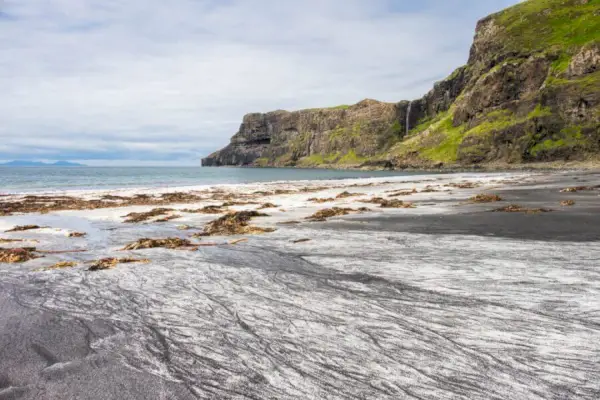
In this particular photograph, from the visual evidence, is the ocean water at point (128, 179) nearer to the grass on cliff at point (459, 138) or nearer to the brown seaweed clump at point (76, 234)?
the grass on cliff at point (459, 138)

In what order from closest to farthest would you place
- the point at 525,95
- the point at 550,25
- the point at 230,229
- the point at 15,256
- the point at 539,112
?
the point at 15,256 → the point at 230,229 → the point at 539,112 → the point at 525,95 → the point at 550,25

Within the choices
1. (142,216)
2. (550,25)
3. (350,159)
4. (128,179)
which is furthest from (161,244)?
(350,159)

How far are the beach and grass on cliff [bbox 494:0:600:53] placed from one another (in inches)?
4901

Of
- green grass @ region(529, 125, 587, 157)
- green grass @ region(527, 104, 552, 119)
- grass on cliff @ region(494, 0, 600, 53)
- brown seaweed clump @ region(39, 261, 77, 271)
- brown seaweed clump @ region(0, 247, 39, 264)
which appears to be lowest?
brown seaweed clump @ region(39, 261, 77, 271)

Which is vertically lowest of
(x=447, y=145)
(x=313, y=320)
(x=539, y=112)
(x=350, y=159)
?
(x=313, y=320)

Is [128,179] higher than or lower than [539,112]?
lower

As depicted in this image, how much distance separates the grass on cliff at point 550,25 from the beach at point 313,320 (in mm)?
124479

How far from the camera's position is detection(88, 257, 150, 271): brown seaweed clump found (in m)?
8.25

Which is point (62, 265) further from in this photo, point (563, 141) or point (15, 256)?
point (563, 141)

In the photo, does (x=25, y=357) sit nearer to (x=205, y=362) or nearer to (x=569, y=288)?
(x=205, y=362)

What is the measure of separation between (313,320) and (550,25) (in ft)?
481

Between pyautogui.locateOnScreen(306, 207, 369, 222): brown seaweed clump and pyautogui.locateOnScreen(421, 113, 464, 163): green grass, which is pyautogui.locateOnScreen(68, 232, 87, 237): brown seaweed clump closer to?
pyautogui.locateOnScreen(306, 207, 369, 222): brown seaweed clump

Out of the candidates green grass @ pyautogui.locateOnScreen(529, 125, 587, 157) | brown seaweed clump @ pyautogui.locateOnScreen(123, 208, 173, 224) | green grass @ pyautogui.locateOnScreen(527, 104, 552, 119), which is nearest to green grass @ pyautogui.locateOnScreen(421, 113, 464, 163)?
green grass @ pyautogui.locateOnScreen(527, 104, 552, 119)

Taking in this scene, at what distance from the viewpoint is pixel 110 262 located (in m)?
8.52
